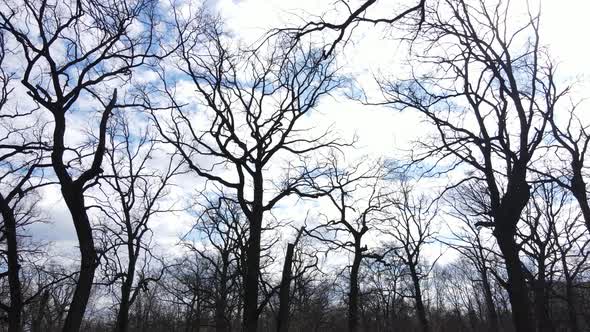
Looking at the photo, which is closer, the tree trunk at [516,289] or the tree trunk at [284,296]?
the tree trunk at [516,289]

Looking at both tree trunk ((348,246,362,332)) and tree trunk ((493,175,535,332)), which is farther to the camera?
tree trunk ((348,246,362,332))

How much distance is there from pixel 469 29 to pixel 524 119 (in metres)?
2.59


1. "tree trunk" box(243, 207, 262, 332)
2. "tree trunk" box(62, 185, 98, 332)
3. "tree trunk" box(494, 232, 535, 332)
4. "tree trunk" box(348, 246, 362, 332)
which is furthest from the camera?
"tree trunk" box(348, 246, 362, 332)

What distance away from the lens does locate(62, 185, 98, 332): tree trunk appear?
25.8 ft

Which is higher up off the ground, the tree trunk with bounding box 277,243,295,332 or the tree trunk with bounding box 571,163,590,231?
the tree trunk with bounding box 571,163,590,231

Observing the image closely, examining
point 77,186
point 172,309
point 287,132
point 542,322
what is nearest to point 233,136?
point 287,132

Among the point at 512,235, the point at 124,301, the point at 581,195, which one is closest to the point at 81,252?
the point at 512,235

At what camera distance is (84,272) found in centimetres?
796

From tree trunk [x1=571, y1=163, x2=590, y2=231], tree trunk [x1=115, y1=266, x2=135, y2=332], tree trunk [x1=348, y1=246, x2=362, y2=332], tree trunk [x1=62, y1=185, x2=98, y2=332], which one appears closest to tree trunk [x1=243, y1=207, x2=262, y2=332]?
tree trunk [x1=62, y1=185, x2=98, y2=332]

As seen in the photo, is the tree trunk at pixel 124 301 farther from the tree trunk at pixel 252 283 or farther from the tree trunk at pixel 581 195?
the tree trunk at pixel 581 195

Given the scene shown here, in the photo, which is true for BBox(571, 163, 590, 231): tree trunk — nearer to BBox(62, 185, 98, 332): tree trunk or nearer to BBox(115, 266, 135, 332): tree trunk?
BBox(62, 185, 98, 332): tree trunk


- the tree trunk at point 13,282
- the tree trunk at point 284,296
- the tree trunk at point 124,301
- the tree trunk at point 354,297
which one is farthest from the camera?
the tree trunk at point 354,297

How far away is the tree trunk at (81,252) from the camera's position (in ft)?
25.8

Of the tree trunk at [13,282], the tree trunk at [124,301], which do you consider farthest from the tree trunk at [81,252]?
the tree trunk at [124,301]
